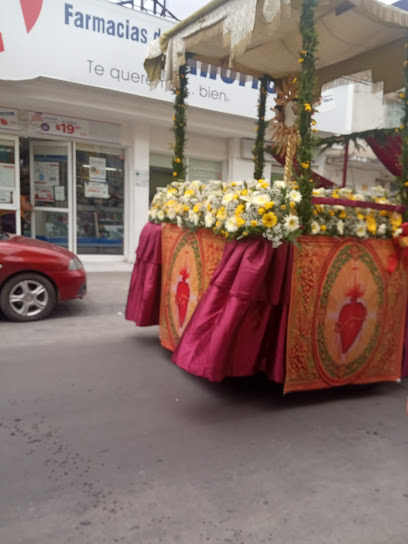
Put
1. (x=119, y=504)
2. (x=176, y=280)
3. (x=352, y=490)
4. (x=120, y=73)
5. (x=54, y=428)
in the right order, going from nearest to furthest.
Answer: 1. (x=119, y=504)
2. (x=352, y=490)
3. (x=54, y=428)
4. (x=176, y=280)
5. (x=120, y=73)

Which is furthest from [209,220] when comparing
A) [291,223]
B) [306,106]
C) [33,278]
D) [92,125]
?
[92,125]

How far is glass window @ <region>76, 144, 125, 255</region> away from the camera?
10281 mm

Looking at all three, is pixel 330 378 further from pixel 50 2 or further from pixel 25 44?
pixel 50 2

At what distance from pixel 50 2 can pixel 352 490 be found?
906cm

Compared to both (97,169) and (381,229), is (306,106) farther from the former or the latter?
(97,169)

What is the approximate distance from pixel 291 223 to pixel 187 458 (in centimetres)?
162

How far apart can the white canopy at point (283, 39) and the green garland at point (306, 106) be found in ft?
0.50

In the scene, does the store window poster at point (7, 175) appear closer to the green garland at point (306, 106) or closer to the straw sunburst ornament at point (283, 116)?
the straw sunburst ornament at point (283, 116)

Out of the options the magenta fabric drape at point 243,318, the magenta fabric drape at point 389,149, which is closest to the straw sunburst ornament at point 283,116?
the magenta fabric drape at point 389,149

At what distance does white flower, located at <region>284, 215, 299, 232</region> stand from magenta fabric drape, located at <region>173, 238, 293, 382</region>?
0.14m

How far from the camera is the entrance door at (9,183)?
9344mm

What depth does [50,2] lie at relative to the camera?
812 cm

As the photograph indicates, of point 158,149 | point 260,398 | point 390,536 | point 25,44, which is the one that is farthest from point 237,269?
point 158,149

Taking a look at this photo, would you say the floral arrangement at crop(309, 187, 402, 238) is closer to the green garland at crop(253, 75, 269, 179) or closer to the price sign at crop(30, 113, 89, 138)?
the green garland at crop(253, 75, 269, 179)
